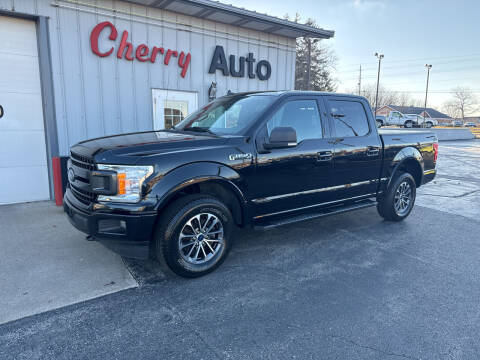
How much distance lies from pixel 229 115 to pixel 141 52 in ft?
12.5

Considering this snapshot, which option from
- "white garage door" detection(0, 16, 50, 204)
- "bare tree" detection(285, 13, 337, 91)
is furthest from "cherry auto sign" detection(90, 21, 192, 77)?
"bare tree" detection(285, 13, 337, 91)

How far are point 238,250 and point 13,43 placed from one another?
542 cm

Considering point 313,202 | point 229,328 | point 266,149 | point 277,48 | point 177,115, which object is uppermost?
point 277,48

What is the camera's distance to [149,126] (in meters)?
7.23

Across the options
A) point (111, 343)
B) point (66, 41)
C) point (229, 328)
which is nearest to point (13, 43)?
point (66, 41)

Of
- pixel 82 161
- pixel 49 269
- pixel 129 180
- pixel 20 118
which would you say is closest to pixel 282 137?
pixel 129 180

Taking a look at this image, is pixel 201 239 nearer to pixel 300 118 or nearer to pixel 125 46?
pixel 300 118

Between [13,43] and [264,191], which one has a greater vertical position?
[13,43]

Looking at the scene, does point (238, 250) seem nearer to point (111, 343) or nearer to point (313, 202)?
point (313, 202)

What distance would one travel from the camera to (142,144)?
3.17 metres

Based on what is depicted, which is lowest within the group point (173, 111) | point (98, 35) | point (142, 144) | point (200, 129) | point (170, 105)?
point (142, 144)

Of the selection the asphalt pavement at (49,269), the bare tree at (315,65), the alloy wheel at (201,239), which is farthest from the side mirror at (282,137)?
Result: the bare tree at (315,65)

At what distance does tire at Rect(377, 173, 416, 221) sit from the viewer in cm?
523

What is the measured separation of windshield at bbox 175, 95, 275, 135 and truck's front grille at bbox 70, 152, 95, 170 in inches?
56.1
